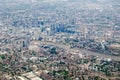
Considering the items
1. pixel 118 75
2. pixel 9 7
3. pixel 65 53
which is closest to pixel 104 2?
pixel 9 7

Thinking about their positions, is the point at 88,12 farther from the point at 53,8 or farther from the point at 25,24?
the point at 25,24

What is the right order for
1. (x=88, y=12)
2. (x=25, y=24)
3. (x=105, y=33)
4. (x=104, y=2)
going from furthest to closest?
1. (x=104, y=2)
2. (x=88, y=12)
3. (x=25, y=24)
4. (x=105, y=33)

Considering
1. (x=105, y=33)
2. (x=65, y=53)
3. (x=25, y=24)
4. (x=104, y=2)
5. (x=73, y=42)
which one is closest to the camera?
(x=65, y=53)

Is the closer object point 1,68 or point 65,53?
point 1,68

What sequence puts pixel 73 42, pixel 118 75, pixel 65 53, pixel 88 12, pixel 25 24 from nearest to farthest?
pixel 118 75 → pixel 65 53 → pixel 73 42 → pixel 25 24 → pixel 88 12

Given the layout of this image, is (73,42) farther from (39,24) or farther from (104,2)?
(104,2)

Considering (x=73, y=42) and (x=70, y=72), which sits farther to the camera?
(x=73, y=42)

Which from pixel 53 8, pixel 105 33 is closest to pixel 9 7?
pixel 53 8

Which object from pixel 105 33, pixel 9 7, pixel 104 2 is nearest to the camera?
pixel 105 33
